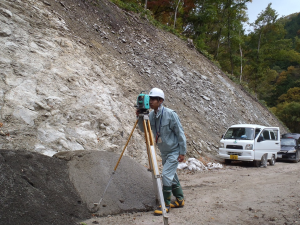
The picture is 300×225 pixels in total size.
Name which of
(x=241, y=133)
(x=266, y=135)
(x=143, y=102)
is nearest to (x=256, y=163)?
(x=241, y=133)

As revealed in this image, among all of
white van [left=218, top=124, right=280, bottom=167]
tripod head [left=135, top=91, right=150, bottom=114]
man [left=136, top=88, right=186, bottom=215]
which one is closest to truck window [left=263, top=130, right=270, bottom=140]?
white van [left=218, top=124, right=280, bottom=167]

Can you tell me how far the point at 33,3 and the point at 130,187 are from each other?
9.11 m

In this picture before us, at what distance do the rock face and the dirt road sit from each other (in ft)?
9.34

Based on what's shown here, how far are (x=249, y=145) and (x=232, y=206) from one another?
22.7 feet

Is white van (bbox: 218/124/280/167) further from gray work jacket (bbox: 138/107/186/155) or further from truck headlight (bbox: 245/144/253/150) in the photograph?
gray work jacket (bbox: 138/107/186/155)

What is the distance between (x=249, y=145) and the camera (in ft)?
35.6

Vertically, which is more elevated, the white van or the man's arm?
the man's arm

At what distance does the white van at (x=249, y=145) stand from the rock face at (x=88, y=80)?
971 mm

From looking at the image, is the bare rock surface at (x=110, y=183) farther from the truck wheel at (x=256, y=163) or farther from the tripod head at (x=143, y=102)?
the truck wheel at (x=256, y=163)

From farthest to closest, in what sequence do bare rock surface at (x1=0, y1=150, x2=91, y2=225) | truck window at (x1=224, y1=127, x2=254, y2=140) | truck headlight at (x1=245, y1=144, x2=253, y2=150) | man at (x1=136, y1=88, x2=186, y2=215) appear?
truck window at (x1=224, y1=127, x2=254, y2=140) < truck headlight at (x1=245, y1=144, x2=253, y2=150) < man at (x1=136, y1=88, x2=186, y2=215) < bare rock surface at (x1=0, y1=150, x2=91, y2=225)

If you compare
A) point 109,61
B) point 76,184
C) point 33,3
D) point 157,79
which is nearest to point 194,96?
point 157,79

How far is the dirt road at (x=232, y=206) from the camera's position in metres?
3.76

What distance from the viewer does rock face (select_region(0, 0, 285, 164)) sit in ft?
22.0

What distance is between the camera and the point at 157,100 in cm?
423
